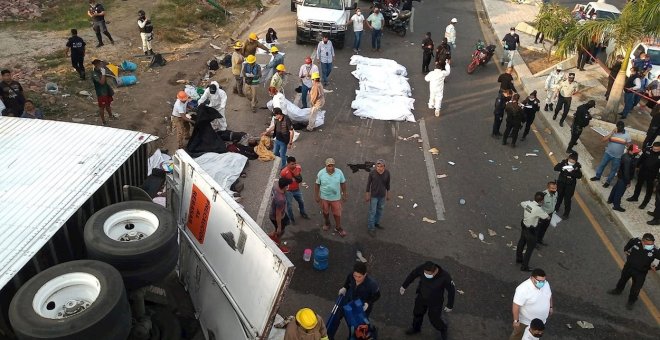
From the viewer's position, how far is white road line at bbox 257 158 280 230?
962 centimetres

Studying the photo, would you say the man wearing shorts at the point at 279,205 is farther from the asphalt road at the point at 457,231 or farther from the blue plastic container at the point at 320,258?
the blue plastic container at the point at 320,258

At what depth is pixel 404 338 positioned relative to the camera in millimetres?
7195

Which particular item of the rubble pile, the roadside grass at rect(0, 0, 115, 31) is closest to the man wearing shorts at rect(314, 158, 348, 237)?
the roadside grass at rect(0, 0, 115, 31)

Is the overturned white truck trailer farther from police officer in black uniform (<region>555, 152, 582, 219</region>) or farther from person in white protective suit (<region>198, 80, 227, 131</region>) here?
police officer in black uniform (<region>555, 152, 582, 219</region>)

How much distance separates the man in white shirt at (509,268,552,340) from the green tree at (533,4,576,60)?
13457 mm

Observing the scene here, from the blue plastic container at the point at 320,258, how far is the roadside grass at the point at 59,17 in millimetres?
15322

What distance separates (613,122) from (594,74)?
4169 mm

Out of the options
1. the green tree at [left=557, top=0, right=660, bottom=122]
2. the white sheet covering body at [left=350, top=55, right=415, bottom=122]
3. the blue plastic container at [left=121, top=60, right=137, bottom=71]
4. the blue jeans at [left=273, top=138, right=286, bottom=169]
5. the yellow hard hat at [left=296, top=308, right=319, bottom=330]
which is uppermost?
the green tree at [left=557, top=0, right=660, bottom=122]

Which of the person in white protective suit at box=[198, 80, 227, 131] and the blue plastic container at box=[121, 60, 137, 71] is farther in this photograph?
the blue plastic container at box=[121, 60, 137, 71]

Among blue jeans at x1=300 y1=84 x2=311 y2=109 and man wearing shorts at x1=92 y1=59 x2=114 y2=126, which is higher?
man wearing shorts at x1=92 y1=59 x2=114 y2=126

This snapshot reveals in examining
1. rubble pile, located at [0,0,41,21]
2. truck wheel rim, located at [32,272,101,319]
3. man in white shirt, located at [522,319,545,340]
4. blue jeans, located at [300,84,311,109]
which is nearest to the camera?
truck wheel rim, located at [32,272,101,319]

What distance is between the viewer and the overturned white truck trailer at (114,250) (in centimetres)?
446

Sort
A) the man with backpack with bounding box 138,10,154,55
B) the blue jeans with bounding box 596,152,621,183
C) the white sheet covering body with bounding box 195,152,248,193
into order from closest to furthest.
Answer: the white sheet covering body with bounding box 195,152,248,193, the blue jeans with bounding box 596,152,621,183, the man with backpack with bounding box 138,10,154,55

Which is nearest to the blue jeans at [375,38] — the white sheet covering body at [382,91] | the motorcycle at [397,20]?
the white sheet covering body at [382,91]
